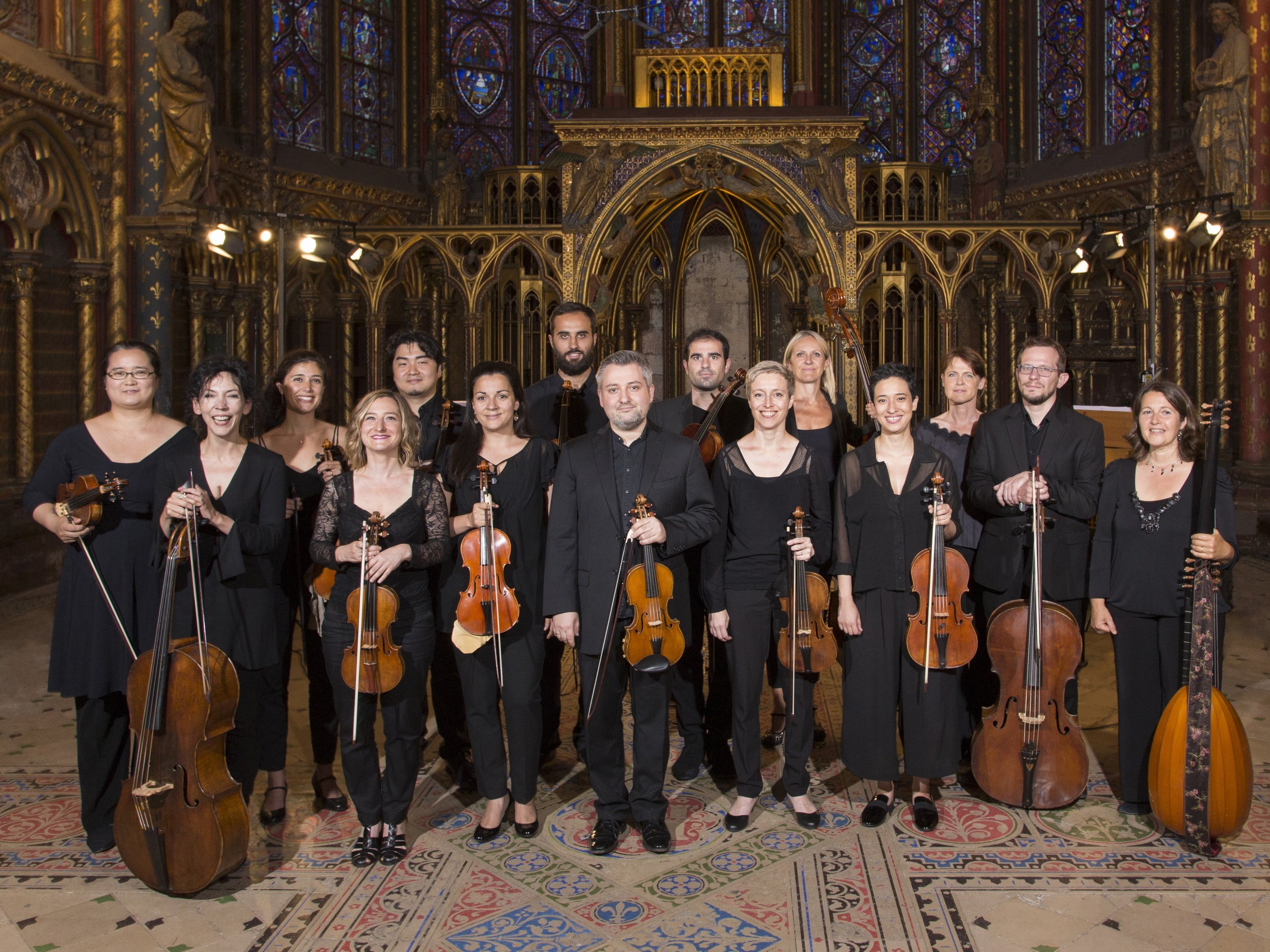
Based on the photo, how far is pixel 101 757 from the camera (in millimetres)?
3447

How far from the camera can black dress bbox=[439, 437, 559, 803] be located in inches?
136

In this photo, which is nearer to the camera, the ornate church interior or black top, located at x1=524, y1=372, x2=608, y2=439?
the ornate church interior

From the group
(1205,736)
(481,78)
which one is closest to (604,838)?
(1205,736)

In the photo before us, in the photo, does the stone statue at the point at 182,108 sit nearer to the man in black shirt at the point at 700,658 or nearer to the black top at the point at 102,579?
the black top at the point at 102,579

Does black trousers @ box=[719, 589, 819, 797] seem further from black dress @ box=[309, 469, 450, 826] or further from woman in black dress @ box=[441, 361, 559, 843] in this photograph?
black dress @ box=[309, 469, 450, 826]

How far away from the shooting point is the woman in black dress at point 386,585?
3281 mm

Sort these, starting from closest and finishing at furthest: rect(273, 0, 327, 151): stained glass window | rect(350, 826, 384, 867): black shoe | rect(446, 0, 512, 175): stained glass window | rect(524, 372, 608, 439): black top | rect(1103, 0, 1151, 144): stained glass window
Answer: rect(350, 826, 384, 867): black shoe, rect(524, 372, 608, 439): black top, rect(1103, 0, 1151, 144): stained glass window, rect(273, 0, 327, 151): stained glass window, rect(446, 0, 512, 175): stained glass window

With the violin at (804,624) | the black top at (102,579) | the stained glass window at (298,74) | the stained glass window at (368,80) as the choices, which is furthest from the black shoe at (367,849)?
the stained glass window at (368,80)

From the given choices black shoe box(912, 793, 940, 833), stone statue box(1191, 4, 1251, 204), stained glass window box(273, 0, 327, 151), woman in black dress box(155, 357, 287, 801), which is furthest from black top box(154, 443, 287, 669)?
stained glass window box(273, 0, 327, 151)

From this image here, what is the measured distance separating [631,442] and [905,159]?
455 inches

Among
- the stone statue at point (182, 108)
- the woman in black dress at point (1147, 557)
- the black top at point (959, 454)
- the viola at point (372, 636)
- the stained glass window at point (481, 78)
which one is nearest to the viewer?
the viola at point (372, 636)

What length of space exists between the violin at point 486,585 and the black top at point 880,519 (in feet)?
3.73

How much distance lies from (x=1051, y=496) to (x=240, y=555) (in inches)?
107

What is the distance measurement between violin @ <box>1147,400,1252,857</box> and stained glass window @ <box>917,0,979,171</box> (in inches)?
439
